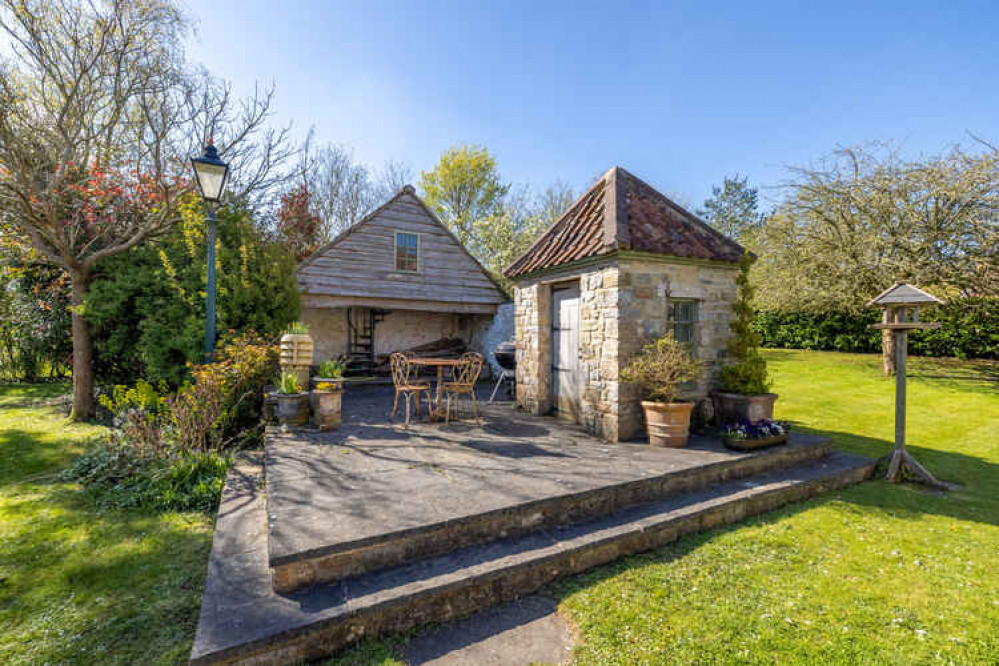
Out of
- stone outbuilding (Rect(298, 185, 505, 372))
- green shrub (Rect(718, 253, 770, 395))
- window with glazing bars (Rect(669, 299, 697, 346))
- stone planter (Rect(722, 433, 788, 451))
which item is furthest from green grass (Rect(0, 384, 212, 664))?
green shrub (Rect(718, 253, 770, 395))

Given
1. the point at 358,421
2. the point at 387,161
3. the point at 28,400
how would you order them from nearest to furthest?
the point at 358,421
the point at 28,400
the point at 387,161

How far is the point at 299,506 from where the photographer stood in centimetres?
343

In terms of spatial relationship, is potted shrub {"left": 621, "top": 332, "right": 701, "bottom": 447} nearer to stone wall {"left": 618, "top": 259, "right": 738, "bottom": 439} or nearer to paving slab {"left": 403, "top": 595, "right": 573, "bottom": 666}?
stone wall {"left": 618, "top": 259, "right": 738, "bottom": 439}

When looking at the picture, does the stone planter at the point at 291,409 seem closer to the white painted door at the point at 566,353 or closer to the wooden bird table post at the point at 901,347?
the white painted door at the point at 566,353

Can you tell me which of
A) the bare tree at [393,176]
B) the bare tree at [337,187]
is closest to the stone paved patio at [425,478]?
the bare tree at [337,187]

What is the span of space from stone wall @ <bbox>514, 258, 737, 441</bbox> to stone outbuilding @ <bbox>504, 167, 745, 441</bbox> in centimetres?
1

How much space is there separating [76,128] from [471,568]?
9611mm

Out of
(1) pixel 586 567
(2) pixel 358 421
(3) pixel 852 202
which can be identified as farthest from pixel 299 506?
(3) pixel 852 202

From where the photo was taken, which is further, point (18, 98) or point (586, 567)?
point (18, 98)

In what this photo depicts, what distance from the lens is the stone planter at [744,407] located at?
230 inches

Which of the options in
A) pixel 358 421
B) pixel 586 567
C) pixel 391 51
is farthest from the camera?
pixel 391 51

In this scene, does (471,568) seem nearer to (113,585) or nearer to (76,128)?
(113,585)

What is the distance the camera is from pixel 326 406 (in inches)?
235

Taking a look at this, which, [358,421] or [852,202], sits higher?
[852,202]
